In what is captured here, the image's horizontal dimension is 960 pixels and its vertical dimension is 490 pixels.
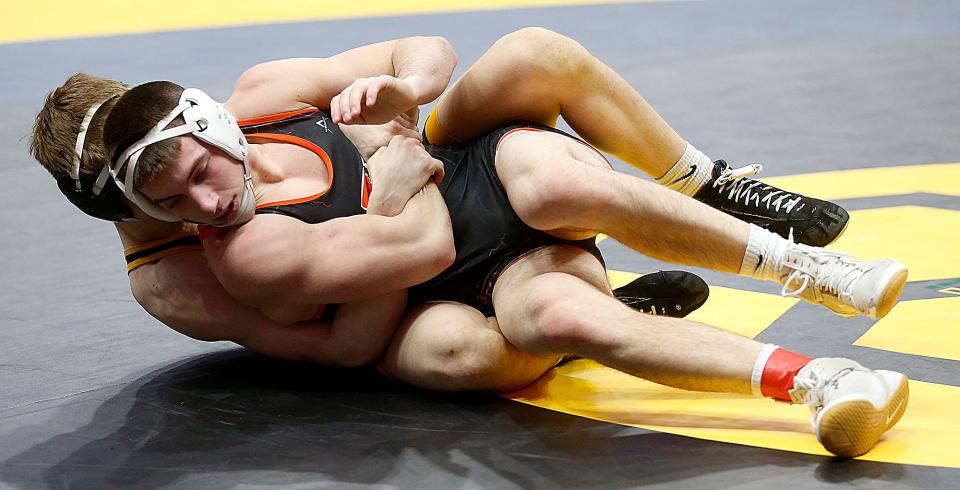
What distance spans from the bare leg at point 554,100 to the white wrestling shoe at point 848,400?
1.00m

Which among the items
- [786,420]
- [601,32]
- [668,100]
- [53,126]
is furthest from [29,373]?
[601,32]

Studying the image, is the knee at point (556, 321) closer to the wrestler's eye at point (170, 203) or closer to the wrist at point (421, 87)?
the wrist at point (421, 87)

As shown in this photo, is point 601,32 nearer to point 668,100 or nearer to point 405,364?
point 668,100

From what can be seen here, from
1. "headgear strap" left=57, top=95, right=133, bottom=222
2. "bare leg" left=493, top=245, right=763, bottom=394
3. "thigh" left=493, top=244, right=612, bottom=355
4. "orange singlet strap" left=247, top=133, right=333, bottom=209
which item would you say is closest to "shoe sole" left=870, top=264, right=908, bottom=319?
"bare leg" left=493, top=245, right=763, bottom=394

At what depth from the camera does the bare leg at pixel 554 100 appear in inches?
126

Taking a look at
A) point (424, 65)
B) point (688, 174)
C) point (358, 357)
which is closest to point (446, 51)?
point (424, 65)

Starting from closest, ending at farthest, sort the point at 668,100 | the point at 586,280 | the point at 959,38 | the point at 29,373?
the point at 586,280
the point at 29,373
the point at 668,100
the point at 959,38

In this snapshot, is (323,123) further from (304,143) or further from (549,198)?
(549,198)

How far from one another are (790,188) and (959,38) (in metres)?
3.76

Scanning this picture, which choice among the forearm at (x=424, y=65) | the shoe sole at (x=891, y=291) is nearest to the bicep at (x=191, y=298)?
the forearm at (x=424, y=65)

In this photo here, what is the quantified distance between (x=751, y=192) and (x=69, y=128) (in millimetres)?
1829

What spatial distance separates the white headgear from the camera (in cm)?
279

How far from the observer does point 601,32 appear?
8539mm

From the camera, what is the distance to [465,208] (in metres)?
3.24
